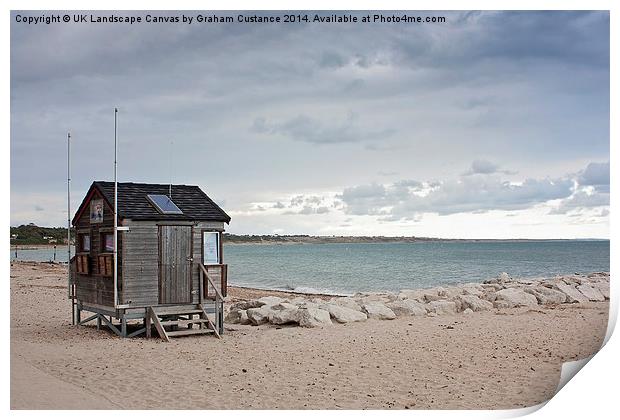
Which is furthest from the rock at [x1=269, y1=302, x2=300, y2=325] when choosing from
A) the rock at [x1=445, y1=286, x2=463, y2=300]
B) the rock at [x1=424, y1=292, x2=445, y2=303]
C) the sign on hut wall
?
the rock at [x1=445, y1=286, x2=463, y2=300]

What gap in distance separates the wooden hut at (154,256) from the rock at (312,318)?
175 cm

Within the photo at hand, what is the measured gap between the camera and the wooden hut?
490 inches

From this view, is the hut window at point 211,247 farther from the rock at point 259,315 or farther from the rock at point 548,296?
the rock at point 548,296

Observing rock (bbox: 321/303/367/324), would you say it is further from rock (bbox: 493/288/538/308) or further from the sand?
rock (bbox: 493/288/538/308)

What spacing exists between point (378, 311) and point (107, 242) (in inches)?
235

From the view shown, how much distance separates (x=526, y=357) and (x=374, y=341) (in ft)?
8.49

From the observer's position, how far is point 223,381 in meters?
9.59

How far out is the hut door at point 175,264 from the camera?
41.4 feet

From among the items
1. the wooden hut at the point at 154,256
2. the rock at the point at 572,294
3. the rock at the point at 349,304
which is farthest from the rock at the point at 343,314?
the rock at the point at 572,294

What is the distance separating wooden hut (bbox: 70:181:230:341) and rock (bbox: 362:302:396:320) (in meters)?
3.68

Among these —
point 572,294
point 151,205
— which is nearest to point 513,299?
point 572,294

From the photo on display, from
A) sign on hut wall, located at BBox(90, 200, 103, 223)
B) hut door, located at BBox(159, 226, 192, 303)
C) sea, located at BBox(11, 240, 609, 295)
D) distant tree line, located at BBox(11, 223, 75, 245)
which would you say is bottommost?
sea, located at BBox(11, 240, 609, 295)
